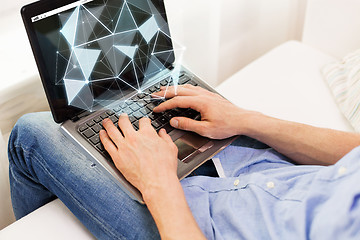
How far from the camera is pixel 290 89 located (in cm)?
121

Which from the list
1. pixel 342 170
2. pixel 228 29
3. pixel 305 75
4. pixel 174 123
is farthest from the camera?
pixel 228 29

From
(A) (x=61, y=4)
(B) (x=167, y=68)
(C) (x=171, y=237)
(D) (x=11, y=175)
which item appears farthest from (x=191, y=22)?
(C) (x=171, y=237)

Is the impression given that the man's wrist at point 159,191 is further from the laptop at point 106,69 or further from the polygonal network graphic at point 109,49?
the polygonal network graphic at point 109,49

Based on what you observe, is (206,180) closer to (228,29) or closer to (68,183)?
(68,183)

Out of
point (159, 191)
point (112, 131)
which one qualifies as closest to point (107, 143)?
point (112, 131)

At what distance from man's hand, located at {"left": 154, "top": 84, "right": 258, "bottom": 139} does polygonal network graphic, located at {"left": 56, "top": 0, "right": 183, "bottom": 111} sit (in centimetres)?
10

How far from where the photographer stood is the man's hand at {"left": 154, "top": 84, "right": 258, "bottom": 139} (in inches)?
34.4

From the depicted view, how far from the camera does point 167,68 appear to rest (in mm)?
1025

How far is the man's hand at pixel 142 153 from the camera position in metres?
0.73

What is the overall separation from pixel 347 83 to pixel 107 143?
0.74 meters

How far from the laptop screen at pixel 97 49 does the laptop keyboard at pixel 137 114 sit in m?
0.03

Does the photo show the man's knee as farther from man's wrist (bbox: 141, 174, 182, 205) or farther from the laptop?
man's wrist (bbox: 141, 174, 182, 205)

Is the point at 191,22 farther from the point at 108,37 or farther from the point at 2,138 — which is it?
the point at 2,138

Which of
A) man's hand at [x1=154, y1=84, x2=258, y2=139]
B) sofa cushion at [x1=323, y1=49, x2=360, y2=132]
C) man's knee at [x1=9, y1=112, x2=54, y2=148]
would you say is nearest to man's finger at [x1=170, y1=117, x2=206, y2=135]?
man's hand at [x1=154, y1=84, x2=258, y2=139]
